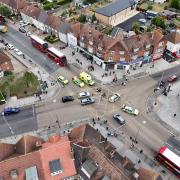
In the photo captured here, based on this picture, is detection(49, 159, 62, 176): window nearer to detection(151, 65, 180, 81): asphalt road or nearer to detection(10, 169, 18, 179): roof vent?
detection(10, 169, 18, 179): roof vent

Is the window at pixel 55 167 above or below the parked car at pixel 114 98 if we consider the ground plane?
above

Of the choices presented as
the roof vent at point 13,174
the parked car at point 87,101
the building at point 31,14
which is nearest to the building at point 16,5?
the building at point 31,14

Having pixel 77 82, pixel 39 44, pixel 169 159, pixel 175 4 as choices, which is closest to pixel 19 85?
pixel 77 82

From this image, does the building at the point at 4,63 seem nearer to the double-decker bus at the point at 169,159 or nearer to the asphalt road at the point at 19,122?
the asphalt road at the point at 19,122

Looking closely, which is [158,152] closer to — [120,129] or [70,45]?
[120,129]

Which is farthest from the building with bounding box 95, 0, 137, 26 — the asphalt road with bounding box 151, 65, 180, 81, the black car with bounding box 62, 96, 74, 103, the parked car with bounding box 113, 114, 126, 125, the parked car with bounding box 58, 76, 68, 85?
the parked car with bounding box 113, 114, 126, 125
